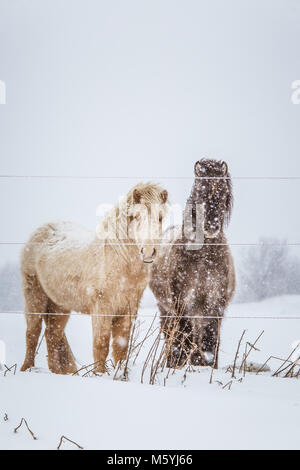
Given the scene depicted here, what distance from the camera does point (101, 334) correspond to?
1.76 m

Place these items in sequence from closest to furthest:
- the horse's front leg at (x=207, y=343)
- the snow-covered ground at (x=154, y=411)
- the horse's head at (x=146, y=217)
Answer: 1. the snow-covered ground at (x=154, y=411)
2. the horse's head at (x=146, y=217)
3. the horse's front leg at (x=207, y=343)

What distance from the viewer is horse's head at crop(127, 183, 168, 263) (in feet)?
5.56

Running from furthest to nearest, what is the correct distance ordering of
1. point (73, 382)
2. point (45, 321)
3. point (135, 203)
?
point (45, 321)
point (135, 203)
point (73, 382)

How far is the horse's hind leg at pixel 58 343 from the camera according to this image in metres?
1.82

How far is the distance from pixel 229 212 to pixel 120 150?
23.6 inches

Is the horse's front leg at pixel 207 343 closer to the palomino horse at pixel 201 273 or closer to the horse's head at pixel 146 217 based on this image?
the palomino horse at pixel 201 273

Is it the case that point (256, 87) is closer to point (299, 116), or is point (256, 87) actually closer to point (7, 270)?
point (299, 116)

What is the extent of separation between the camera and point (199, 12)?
6.27 feet

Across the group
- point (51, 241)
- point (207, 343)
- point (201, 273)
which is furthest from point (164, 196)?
point (207, 343)

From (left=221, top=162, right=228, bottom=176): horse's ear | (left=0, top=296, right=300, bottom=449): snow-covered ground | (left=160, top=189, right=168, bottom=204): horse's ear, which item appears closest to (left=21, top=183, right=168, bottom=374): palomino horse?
(left=160, top=189, right=168, bottom=204): horse's ear

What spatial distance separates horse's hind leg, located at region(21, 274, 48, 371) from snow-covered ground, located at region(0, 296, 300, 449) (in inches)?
9.9

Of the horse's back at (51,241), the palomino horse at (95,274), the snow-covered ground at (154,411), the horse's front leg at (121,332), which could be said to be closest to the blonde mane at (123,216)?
the palomino horse at (95,274)

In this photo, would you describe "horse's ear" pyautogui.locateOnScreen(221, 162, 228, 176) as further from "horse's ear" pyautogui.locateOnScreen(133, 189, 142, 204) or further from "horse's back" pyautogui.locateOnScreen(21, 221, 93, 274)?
"horse's back" pyautogui.locateOnScreen(21, 221, 93, 274)

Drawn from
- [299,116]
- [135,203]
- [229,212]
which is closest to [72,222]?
[135,203]
